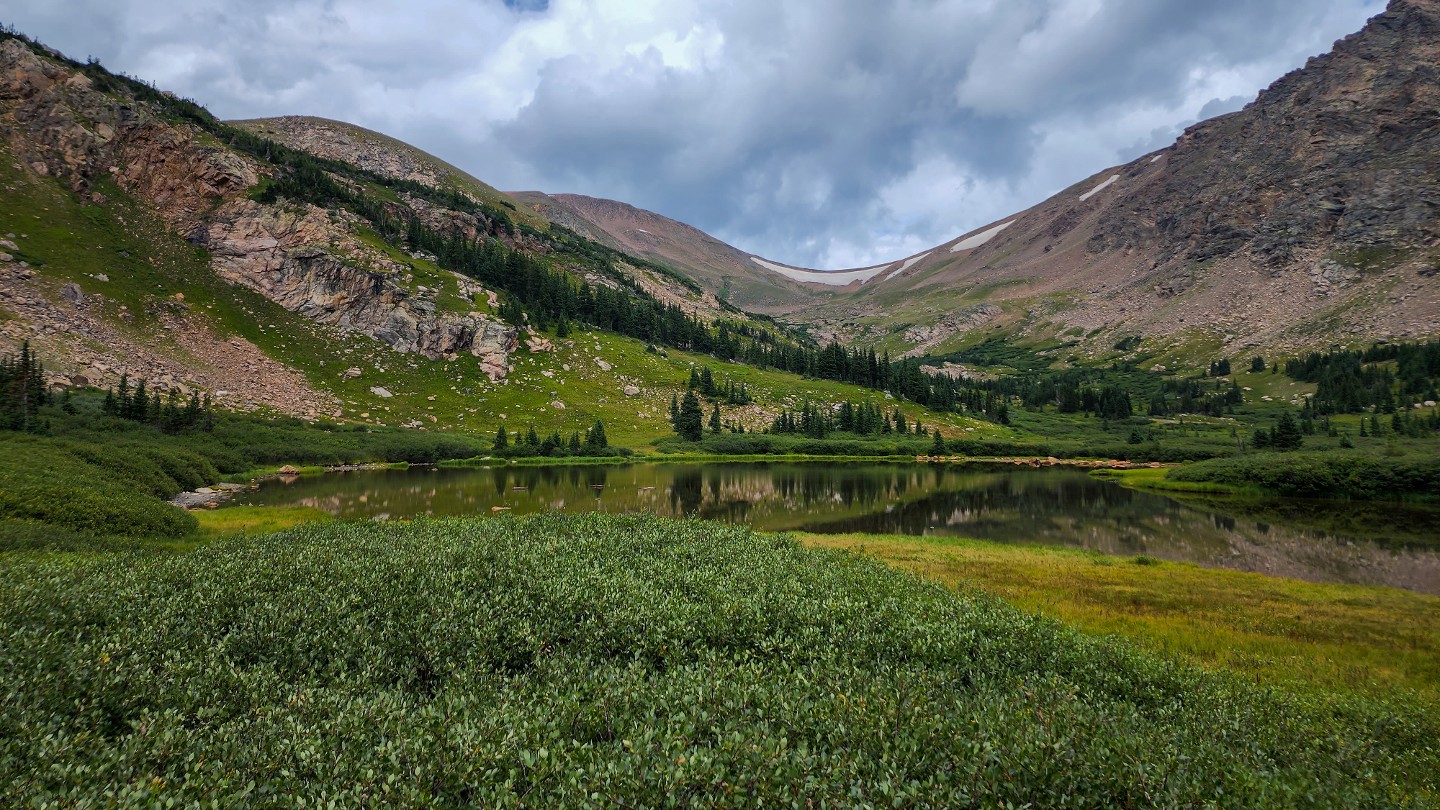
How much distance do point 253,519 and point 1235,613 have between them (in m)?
57.9

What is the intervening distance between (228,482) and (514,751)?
3292 inches

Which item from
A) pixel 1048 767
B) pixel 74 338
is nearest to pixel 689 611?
pixel 1048 767

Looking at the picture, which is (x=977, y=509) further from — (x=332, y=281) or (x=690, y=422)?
(x=332, y=281)

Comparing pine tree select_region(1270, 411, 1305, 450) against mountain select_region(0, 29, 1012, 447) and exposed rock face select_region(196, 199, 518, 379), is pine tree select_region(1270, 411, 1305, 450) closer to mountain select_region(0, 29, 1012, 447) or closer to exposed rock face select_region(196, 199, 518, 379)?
mountain select_region(0, 29, 1012, 447)

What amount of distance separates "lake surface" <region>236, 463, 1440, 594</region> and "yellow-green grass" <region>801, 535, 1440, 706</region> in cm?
Answer: 990

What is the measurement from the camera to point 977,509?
59.8 m

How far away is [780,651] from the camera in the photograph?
40.1ft

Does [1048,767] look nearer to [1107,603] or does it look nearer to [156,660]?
[156,660]


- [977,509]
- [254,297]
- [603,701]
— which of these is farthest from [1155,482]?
[254,297]

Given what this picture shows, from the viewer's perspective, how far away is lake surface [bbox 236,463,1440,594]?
39250 mm

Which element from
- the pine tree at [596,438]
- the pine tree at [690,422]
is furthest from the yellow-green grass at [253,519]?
the pine tree at [690,422]

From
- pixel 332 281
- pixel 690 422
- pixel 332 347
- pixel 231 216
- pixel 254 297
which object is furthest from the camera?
pixel 332 281

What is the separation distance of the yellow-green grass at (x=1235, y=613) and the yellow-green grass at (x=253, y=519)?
39.0 metres

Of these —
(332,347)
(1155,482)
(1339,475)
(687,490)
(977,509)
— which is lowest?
(1155,482)
